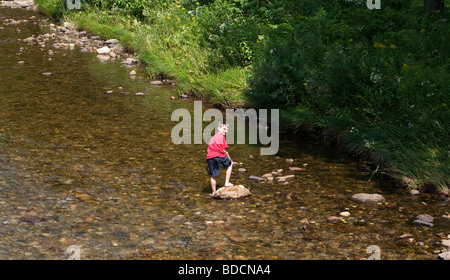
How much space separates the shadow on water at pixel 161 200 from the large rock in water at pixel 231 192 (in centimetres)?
13

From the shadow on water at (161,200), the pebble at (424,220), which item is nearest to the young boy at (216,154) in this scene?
the shadow on water at (161,200)

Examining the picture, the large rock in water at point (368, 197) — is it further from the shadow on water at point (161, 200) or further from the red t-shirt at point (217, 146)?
the red t-shirt at point (217, 146)

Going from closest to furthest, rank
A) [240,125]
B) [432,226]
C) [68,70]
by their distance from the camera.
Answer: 1. [432,226]
2. [240,125]
3. [68,70]

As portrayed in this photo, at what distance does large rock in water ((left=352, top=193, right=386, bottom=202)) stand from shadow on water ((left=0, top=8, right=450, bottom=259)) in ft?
0.45

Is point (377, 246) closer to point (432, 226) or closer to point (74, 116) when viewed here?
point (432, 226)

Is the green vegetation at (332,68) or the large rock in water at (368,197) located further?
the green vegetation at (332,68)

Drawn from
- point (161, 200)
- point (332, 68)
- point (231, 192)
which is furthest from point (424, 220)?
point (332, 68)

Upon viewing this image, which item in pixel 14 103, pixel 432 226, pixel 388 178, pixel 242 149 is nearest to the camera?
pixel 432 226

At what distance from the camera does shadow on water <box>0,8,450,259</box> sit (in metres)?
7.41

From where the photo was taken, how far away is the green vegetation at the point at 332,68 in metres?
10.3

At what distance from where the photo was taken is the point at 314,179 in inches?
395
